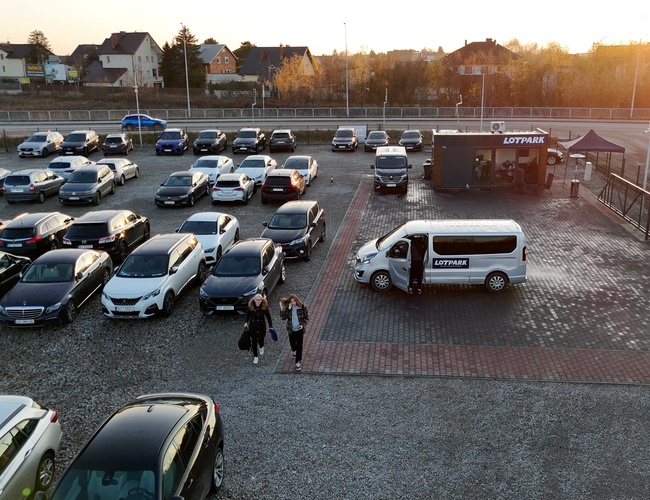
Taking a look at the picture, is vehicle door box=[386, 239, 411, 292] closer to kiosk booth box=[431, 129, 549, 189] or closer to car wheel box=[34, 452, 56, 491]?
car wheel box=[34, 452, 56, 491]

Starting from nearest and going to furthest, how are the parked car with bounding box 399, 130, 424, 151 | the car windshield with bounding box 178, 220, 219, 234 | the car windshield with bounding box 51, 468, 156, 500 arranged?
the car windshield with bounding box 51, 468, 156, 500, the car windshield with bounding box 178, 220, 219, 234, the parked car with bounding box 399, 130, 424, 151

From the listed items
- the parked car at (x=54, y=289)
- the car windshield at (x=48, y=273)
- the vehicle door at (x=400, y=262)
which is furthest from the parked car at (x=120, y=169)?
the vehicle door at (x=400, y=262)

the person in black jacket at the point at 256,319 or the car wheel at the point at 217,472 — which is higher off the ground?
the person in black jacket at the point at 256,319

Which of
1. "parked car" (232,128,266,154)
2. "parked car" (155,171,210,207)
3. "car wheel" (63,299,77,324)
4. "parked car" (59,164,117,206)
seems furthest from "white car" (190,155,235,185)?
"car wheel" (63,299,77,324)

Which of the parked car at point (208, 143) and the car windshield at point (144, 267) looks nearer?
the car windshield at point (144, 267)

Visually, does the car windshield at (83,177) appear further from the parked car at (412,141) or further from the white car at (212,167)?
the parked car at (412,141)

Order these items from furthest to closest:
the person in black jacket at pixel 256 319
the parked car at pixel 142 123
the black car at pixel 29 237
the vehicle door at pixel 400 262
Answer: the parked car at pixel 142 123
the black car at pixel 29 237
the vehicle door at pixel 400 262
the person in black jacket at pixel 256 319

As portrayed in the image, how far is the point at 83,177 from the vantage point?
27250 millimetres

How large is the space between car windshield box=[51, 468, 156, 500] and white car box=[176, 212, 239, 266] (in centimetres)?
1185

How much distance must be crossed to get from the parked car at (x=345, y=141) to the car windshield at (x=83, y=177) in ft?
62.3

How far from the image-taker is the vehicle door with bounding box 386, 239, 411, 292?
16047 mm

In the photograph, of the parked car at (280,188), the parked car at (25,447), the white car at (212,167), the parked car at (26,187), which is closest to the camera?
the parked car at (25,447)

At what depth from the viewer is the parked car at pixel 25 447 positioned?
7734 mm

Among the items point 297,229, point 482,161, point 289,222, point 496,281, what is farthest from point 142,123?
point 496,281
